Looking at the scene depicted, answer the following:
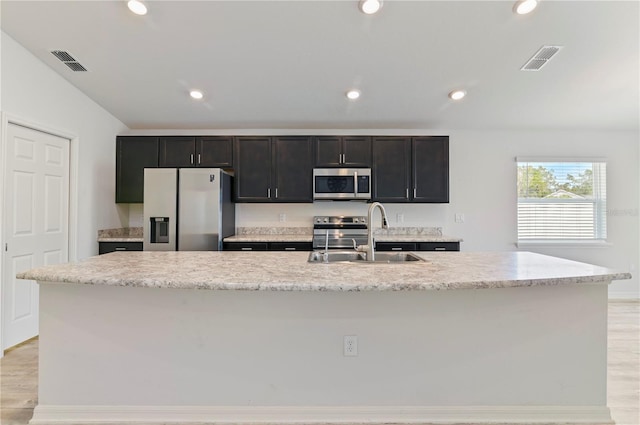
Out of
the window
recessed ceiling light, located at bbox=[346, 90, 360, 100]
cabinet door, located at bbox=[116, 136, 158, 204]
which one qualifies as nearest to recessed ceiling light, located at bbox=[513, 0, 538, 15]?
recessed ceiling light, located at bbox=[346, 90, 360, 100]

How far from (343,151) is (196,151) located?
1877 mm

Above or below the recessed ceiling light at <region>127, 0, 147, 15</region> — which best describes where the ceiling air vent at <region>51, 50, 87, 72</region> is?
below

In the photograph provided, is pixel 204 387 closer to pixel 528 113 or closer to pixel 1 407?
pixel 1 407

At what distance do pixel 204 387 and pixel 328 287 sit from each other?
1000mm

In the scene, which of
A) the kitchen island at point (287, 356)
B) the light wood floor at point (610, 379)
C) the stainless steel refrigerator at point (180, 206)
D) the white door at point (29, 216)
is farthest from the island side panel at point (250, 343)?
the stainless steel refrigerator at point (180, 206)

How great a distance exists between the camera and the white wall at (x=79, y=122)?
9.01 feet

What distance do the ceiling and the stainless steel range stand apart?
4.08 ft

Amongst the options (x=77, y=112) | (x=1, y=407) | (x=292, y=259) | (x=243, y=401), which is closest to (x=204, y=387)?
(x=243, y=401)

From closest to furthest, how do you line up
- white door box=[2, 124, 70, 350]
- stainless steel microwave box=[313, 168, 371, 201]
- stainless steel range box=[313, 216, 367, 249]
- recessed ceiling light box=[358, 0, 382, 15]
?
recessed ceiling light box=[358, 0, 382, 15] < white door box=[2, 124, 70, 350] < stainless steel microwave box=[313, 168, 371, 201] < stainless steel range box=[313, 216, 367, 249]

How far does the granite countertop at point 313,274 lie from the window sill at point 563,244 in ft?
8.61

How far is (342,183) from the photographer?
3.98 meters

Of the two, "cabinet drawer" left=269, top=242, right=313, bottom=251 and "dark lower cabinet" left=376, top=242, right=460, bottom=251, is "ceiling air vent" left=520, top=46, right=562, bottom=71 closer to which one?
"dark lower cabinet" left=376, top=242, right=460, bottom=251

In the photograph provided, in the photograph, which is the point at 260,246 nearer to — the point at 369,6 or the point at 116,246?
the point at 116,246

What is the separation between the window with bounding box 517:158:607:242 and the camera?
14.4 feet
